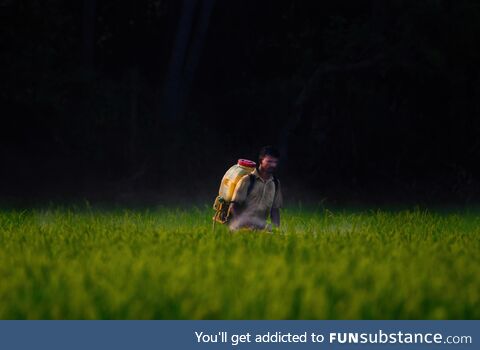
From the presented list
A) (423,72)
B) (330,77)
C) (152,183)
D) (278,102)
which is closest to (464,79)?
(423,72)

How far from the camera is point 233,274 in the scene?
324 inches

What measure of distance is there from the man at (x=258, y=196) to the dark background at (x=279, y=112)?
1164cm

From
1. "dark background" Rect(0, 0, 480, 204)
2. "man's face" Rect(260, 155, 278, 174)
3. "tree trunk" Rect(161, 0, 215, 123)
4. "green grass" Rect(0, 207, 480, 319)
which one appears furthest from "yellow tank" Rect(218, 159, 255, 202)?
"tree trunk" Rect(161, 0, 215, 123)

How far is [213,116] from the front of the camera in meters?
29.2

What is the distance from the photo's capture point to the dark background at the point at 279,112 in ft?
75.4

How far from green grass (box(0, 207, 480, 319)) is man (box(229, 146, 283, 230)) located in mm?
211

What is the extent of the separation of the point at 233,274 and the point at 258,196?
111 inches

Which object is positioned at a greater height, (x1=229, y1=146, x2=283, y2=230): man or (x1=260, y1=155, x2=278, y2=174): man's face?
(x1=260, y1=155, x2=278, y2=174): man's face

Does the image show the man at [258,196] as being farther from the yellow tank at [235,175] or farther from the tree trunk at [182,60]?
the tree trunk at [182,60]

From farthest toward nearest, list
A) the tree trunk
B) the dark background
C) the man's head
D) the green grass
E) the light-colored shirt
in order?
the tree trunk < the dark background < the light-colored shirt < the man's head < the green grass

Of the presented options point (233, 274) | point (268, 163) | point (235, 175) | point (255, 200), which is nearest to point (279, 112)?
point (255, 200)

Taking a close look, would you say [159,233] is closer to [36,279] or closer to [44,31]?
[36,279]

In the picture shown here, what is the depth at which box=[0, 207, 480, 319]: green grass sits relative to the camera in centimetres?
679

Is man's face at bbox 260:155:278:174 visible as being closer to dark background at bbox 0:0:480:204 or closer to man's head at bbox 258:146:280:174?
man's head at bbox 258:146:280:174
